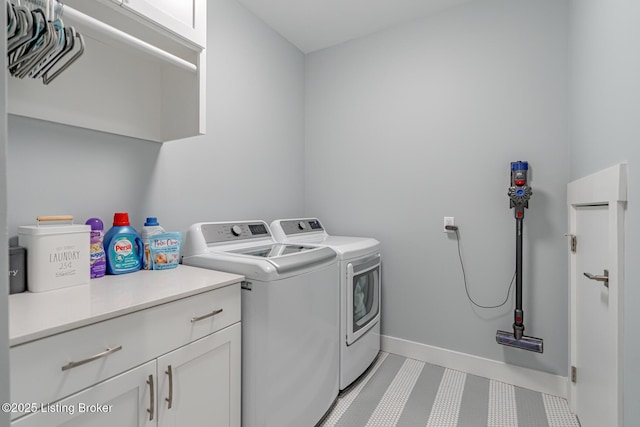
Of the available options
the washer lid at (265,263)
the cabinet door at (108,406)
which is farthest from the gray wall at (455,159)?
the cabinet door at (108,406)

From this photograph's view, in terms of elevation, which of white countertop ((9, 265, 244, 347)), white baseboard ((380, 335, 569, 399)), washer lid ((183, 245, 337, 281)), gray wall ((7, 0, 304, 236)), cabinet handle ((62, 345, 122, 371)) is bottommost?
white baseboard ((380, 335, 569, 399))

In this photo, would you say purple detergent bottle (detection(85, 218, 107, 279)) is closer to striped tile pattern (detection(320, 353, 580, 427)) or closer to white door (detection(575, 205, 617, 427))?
striped tile pattern (detection(320, 353, 580, 427))

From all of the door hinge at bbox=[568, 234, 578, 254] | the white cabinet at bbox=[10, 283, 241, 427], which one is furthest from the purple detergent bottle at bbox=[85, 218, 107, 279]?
the door hinge at bbox=[568, 234, 578, 254]

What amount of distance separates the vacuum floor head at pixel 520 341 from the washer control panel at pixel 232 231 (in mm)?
1709

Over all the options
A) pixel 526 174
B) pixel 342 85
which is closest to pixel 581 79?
pixel 526 174

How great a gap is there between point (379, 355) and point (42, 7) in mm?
2715

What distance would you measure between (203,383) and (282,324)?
0.38 meters

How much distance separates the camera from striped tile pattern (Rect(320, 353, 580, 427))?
5.53ft

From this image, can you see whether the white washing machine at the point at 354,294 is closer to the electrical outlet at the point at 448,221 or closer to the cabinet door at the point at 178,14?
the electrical outlet at the point at 448,221

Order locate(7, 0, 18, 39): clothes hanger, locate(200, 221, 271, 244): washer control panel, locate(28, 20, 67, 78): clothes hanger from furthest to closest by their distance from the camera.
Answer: locate(200, 221, 271, 244): washer control panel
locate(28, 20, 67, 78): clothes hanger
locate(7, 0, 18, 39): clothes hanger

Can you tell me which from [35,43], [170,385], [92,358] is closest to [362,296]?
[170,385]

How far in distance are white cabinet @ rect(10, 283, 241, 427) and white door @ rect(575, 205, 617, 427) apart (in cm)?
147

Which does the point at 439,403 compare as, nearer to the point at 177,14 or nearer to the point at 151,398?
the point at 151,398

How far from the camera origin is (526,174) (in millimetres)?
1934
